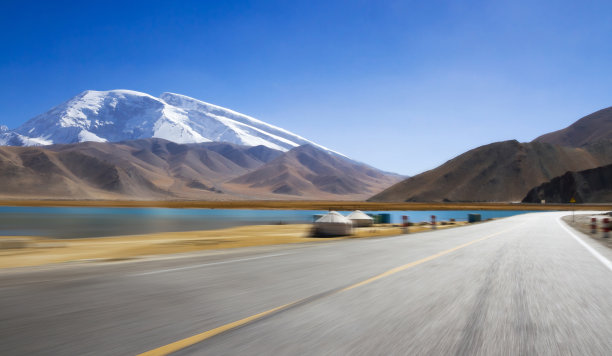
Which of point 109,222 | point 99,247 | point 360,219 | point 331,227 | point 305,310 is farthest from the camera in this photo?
point 109,222

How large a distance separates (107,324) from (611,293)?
771 centimetres

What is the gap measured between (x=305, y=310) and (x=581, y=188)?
175 meters

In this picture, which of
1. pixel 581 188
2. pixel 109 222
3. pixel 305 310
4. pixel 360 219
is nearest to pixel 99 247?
pixel 305 310

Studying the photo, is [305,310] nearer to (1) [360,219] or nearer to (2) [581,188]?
(1) [360,219]

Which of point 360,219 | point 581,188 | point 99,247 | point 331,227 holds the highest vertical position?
point 581,188

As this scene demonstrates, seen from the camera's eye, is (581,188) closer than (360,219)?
No

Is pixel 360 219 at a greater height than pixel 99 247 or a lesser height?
greater

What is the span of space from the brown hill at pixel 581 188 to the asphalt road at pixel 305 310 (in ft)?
543

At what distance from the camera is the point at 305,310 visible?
5875 millimetres

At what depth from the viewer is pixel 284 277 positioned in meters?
8.91

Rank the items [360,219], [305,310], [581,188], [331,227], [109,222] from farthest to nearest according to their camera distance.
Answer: [581,188], [109,222], [360,219], [331,227], [305,310]

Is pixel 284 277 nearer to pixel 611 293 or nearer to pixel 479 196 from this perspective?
pixel 611 293

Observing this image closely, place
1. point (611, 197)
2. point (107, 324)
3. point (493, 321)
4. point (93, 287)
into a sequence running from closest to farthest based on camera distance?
point (107, 324), point (493, 321), point (93, 287), point (611, 197)

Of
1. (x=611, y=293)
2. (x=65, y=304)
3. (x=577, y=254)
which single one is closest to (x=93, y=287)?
(x=65, y=304)
